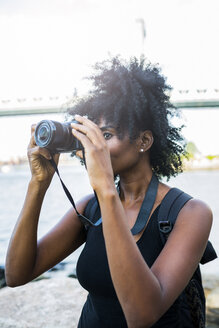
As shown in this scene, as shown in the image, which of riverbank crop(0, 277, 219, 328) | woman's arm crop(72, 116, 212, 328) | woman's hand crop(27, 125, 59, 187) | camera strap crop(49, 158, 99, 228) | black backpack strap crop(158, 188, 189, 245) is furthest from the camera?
riverbank crop(0, 277, 219, 328)

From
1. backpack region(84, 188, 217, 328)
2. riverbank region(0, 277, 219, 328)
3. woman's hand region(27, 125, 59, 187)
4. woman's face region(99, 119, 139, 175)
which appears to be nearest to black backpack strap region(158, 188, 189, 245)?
backpack region(84, 188, 217, 328)

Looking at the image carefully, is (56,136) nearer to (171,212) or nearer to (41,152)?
(41,152)

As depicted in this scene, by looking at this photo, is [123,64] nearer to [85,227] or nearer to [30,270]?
[85,227]

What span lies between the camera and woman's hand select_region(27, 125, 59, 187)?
7 cm

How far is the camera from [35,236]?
1.35 metres

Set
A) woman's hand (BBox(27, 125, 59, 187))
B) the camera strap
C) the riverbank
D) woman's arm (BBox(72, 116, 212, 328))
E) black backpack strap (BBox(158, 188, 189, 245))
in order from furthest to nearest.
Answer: the riverbank, woman's hand (BBox(27, 125, 59, 187)), the camera strap, black backpack strap (BBox(158, 188, 189, 245)), woman's arm (BBox(72, 116, 212, 328))

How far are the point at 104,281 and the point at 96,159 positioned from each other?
1.37 feet

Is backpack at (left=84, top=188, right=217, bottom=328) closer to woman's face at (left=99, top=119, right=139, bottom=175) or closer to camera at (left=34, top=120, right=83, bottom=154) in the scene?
woman's face at (left=99, top=119, right=139, bottom=175)

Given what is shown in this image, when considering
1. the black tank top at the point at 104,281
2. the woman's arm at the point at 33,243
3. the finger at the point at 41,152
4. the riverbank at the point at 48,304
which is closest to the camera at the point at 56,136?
the finger at the point at 41,152

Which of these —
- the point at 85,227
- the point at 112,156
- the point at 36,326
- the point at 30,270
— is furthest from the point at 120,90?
the point at 36,326

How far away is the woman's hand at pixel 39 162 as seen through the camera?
1.36m

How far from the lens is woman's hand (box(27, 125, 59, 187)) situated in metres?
1.36

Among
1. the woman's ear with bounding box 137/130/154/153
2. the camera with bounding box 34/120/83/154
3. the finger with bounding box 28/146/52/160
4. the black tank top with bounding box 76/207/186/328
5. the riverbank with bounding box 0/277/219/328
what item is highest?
the camera with bounding box 34/120/83/154

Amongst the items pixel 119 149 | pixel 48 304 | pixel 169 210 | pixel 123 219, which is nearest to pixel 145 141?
pixel 119 149
